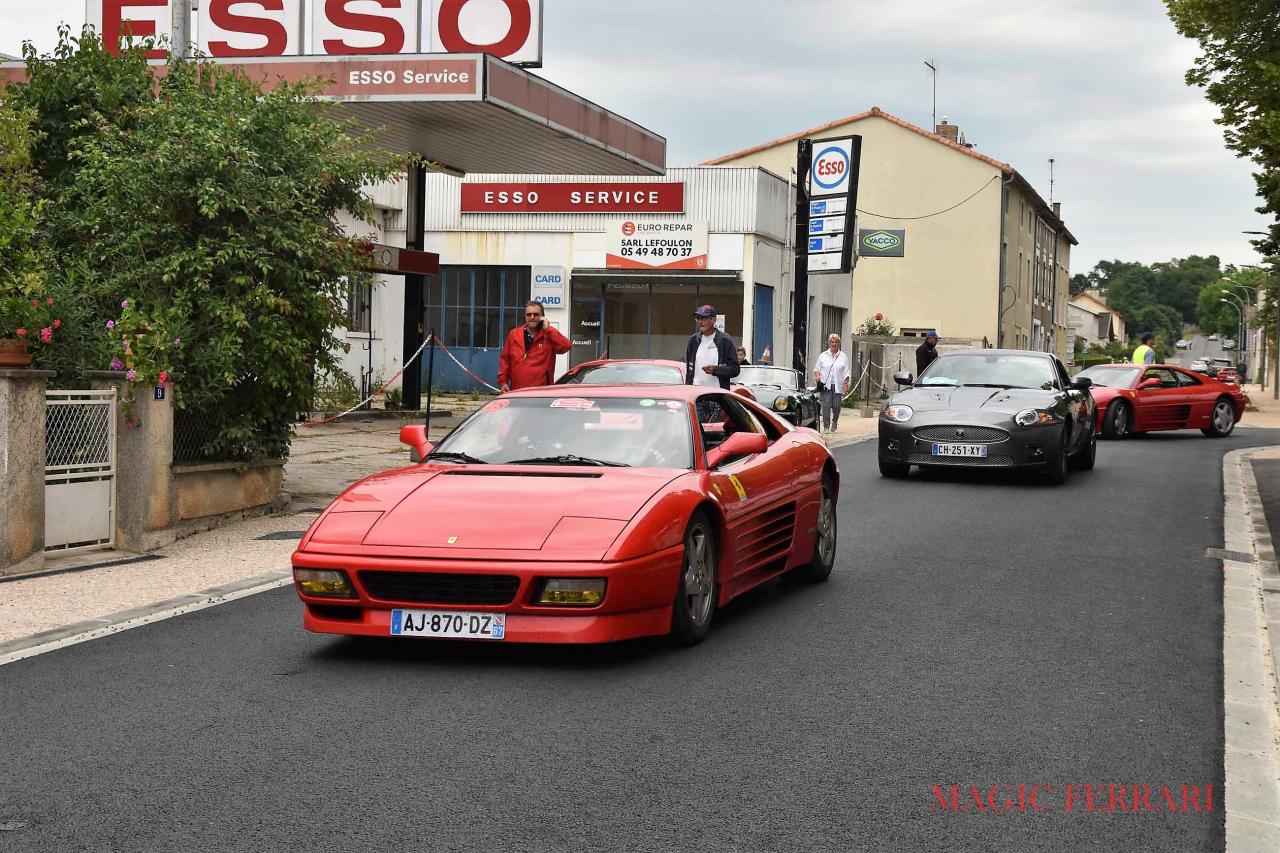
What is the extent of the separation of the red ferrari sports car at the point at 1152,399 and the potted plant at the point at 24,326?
56.9 feet

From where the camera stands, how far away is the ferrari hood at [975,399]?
1510cm

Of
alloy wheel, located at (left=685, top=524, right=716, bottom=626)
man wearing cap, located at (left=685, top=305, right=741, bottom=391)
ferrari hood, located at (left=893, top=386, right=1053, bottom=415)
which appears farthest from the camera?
ferrari hood, located at (left=893, top=386, right=1053, bottom=415)

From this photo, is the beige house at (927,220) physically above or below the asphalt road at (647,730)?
above

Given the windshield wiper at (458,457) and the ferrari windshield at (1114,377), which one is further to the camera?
the ferrari windshield at (1114,377)

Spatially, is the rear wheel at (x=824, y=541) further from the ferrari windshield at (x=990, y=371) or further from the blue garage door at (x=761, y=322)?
the blue garage door at (x=761, y=322)

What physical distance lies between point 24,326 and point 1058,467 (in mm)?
9964

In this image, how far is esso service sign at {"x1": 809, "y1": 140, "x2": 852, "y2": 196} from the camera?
28969 mm

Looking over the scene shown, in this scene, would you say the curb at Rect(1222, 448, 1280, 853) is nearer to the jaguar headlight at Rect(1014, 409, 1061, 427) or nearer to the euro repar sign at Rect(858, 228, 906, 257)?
the jaguar headlight at Rect(1014, 409, 1061, 427)

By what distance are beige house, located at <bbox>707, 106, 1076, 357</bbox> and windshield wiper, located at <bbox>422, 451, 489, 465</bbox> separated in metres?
46.3

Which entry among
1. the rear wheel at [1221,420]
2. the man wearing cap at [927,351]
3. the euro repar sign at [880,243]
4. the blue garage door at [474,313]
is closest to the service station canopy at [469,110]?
the man wearing cap at [927,351]

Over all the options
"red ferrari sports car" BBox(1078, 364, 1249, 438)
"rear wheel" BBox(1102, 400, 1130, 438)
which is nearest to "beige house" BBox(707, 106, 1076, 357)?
"red ferrari sports car" BBox(1078, 364, 1249, 438)

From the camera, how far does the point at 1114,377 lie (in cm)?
2389

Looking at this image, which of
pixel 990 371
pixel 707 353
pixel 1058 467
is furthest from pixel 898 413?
pixel 707 353

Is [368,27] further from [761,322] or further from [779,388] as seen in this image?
[761,322]
